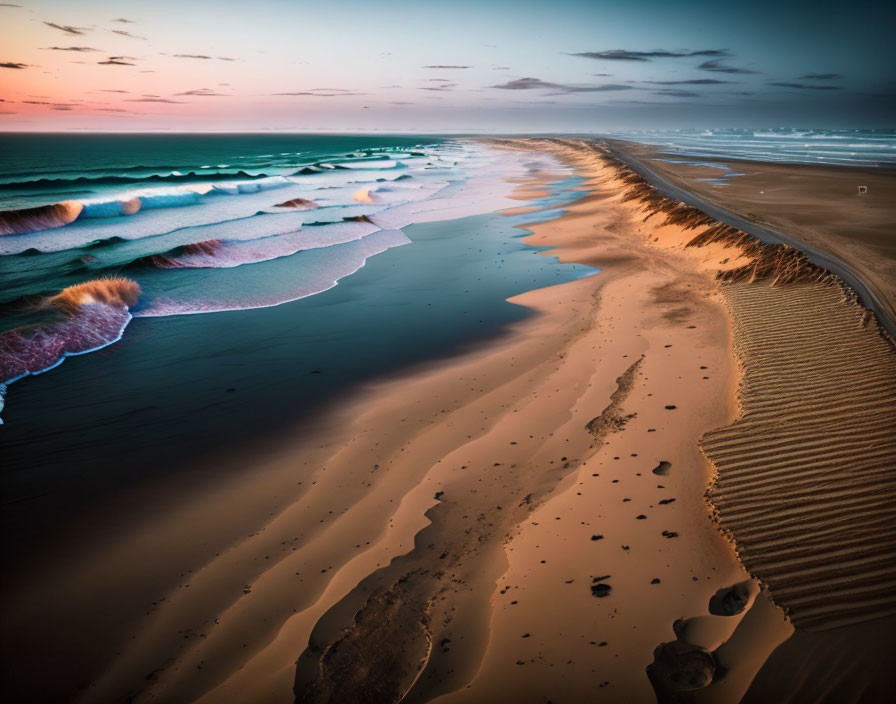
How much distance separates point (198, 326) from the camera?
11.6 meters

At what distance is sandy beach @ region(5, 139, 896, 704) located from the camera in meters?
3.59

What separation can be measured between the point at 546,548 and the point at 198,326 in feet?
32.2

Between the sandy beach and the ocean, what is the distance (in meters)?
1.08

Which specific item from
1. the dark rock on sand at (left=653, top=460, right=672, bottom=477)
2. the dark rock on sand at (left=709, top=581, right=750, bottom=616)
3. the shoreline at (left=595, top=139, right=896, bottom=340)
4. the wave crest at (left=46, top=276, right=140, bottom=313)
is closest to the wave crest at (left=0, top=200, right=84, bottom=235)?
the wave crest at (left=46, top=276, right=140, bottom=313)

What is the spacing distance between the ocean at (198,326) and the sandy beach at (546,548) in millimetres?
1085

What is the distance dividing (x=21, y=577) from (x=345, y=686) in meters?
3.46

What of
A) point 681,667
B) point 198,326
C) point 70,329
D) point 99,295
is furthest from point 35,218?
point 681,667

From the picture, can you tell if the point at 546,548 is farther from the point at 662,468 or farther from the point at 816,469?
the point at 816,469

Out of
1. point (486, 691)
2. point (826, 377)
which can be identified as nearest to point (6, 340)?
point (486, 691)

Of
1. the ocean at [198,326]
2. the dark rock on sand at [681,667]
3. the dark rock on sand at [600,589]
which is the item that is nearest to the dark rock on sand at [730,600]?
the dark rock on sand at [681,667]

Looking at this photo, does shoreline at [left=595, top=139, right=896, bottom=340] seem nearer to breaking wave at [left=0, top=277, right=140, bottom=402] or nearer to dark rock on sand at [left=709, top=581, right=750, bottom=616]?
dark rock on sand at [left=709, top=581, right=750, bottom=616]

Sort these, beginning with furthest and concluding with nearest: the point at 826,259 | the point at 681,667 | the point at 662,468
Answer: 1. the point at 826,259
2. the point at 662,468
3. the point at 681,667

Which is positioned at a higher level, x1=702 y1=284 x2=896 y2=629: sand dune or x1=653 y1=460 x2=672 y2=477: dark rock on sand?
x1=702 y1=284 x2=896 y2=629: sand dune

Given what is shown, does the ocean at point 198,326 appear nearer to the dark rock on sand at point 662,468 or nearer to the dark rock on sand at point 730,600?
the dark rock on sand at point 662,468
